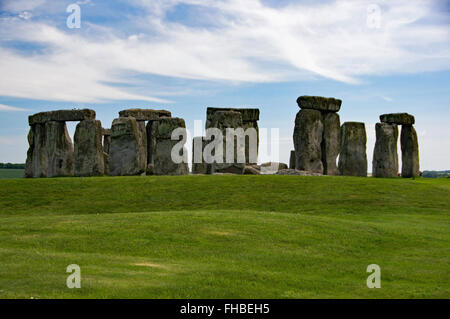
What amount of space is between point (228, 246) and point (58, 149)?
72.1 feet

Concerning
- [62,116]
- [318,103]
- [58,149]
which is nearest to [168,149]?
[62,116]

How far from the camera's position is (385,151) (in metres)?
34.4

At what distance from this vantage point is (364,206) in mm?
21219

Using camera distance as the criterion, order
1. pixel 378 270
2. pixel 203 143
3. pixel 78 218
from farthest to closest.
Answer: pixel 203 143, pixel 78 218, pixel 378 270

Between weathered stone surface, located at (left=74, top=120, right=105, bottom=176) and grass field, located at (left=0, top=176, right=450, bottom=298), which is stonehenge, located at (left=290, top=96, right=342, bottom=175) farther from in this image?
weathered stone surface, located at (left=74, top=120, right=105, bottom=176)

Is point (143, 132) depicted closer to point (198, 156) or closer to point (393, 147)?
point (198, 156)

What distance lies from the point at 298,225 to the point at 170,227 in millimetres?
3386

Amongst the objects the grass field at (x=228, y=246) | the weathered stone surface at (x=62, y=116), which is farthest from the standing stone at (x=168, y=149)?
the grass field at (x=228, y=246)

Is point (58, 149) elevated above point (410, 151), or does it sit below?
below

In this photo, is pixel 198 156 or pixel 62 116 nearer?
pixel 62 116
